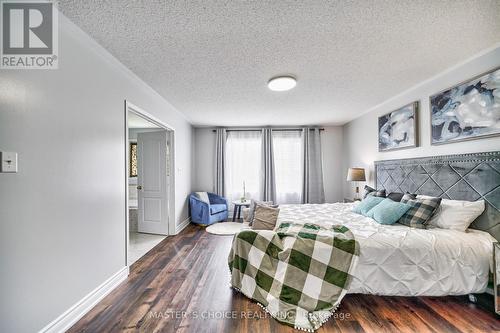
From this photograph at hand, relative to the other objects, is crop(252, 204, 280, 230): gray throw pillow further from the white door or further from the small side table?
the white door

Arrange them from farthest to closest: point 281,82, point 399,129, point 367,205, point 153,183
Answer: point 153,183 → point 399,129 → point 367,205 → point 281,82

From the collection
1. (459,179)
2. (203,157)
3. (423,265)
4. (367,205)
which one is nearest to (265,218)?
(367,205)

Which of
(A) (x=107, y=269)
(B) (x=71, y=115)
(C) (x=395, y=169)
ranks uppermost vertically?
(B) (x=71, y=115)

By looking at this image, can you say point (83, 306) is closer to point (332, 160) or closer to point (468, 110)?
point (468, 110)

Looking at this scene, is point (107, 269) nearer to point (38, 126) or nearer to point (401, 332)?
point (38, 126)

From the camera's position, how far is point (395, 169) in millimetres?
3455

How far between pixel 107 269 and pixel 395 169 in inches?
170

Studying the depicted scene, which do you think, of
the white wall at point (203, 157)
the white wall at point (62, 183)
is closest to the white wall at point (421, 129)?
the white wall at point (203, 157)

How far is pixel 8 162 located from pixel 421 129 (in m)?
4.46

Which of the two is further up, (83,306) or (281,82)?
(281,82)

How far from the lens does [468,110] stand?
7.69 feet

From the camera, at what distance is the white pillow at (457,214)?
2.17m

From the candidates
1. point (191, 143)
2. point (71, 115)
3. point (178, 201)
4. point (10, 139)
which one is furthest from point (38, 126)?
point (191, 143)

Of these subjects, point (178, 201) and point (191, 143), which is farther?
point (191, 143)
